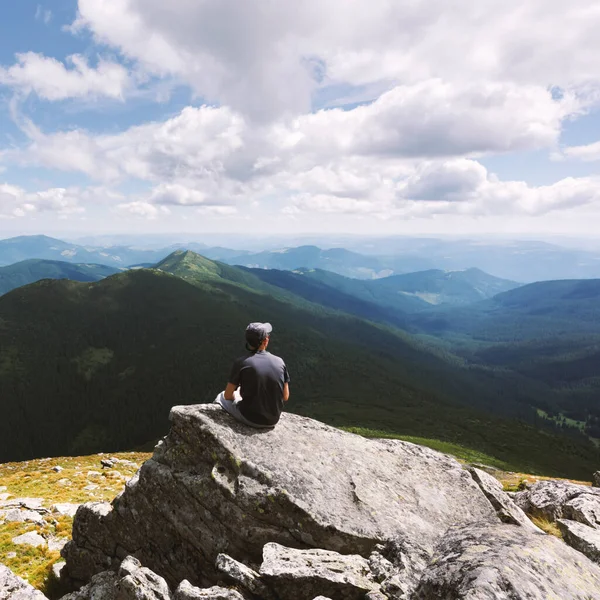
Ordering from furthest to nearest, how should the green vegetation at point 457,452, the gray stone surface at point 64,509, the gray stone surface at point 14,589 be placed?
the green vegetation at point 457,452 < the gray stone surface at point 64,509 < the gray stone surface at point 14,589

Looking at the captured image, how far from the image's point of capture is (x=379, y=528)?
42.3ft

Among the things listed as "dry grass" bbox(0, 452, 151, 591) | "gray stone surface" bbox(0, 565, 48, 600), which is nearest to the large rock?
"gray stone surface" bbox(0, 565, 48, 600)

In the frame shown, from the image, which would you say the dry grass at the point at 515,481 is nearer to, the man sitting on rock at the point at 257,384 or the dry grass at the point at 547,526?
the dry grass at the point at 547,526

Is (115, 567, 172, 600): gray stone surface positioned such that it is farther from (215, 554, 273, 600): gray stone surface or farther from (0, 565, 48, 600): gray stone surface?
(0, 565, 48, 600): gray stone surface

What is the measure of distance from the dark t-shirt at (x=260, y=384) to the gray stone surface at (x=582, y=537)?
40.6 feet

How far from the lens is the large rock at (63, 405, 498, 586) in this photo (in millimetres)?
12719

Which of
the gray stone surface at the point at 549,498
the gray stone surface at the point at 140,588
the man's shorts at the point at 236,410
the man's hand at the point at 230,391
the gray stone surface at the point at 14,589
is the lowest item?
→ the gray stone surface at the point at 549,498

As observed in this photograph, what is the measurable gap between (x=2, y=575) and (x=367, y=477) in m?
14.0

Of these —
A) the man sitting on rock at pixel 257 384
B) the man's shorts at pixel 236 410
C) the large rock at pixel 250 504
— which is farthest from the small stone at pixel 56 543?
the man sitting on rock at pixel 257 384

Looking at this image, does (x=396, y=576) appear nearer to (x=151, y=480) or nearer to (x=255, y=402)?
(x=255, y=402)

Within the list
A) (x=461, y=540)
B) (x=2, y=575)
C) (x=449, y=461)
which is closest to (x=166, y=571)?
(x=2, y=575)

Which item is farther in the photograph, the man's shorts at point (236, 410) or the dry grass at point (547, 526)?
the man's shorts at point (236, 410)

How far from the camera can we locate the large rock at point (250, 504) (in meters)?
12.7

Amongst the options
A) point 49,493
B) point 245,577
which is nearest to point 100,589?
point 245,577
